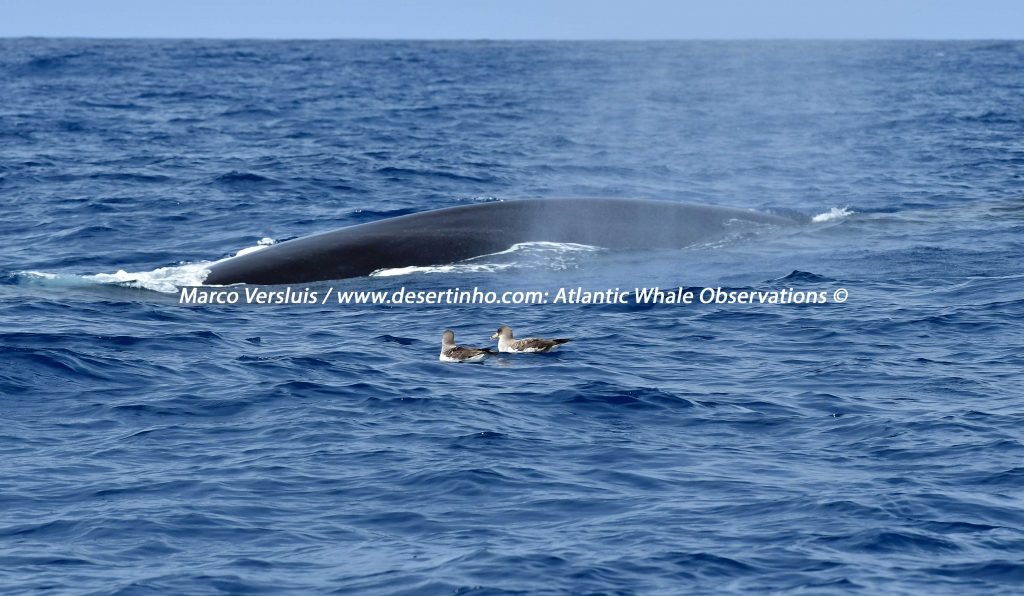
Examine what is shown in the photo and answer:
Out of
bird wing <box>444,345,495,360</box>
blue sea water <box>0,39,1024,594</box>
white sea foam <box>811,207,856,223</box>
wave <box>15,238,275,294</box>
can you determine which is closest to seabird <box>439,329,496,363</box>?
bird wing <box>444,345,495,360</box>

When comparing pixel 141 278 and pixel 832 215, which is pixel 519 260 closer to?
pixel 141 278

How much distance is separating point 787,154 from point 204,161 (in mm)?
16298

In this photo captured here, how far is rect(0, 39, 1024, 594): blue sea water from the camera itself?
10.8 meters

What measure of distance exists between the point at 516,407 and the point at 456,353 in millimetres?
1925

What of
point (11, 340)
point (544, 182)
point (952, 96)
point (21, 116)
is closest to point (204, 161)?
point (544, 182)

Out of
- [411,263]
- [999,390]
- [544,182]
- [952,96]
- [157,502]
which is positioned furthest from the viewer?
[952,96]

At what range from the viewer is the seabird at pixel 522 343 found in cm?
1689

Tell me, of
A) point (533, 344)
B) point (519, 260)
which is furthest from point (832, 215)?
point (533, 344)

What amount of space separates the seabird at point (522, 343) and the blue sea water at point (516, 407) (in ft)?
0.45

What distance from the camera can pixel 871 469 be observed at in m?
12.7

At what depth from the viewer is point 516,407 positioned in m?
14.7

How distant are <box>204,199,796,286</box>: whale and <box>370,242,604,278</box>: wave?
0.12m

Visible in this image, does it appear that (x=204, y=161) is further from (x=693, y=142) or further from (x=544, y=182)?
(x=693, y=142)

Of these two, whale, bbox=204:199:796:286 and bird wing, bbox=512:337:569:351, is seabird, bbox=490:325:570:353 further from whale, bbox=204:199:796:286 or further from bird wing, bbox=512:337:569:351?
whale, bbox=204:199:796:286
